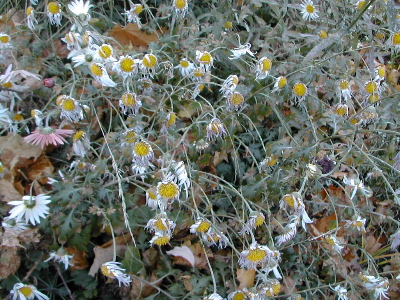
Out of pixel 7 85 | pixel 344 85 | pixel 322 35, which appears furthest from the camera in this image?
pixel 322 35

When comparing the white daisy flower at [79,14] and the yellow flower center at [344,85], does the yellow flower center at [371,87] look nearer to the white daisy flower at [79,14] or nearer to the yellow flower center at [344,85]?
the yellow flower center at [344,85]

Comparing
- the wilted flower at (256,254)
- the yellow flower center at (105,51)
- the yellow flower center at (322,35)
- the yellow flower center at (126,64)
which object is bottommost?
the wilted flower at (256,254)

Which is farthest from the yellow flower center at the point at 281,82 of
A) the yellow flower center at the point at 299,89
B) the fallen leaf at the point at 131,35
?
the fallen leaf at the point at 131,35

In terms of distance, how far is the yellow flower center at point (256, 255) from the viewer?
154 centimetres

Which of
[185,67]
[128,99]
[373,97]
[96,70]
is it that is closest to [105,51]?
[96,70]

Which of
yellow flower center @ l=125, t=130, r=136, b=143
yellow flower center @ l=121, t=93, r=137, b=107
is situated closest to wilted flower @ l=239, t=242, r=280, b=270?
yellow flower center @ l=125, t=130, r=136, b=143

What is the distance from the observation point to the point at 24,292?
1532 mm

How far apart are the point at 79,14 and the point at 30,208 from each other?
0.97 m

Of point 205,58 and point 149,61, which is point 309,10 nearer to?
point 205,58

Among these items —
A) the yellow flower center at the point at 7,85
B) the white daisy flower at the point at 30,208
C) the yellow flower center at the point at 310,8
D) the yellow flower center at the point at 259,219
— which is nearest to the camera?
the white daisy flower at the point at 30,208

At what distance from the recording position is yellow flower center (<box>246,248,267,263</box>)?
1.54 meters

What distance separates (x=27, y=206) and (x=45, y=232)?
0.16m

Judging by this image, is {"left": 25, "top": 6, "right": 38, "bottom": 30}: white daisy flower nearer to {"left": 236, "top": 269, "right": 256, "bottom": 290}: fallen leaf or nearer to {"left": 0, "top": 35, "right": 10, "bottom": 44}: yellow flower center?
{"left": 0, "top": 35, "right": 10, "bottom": 44}: yellow flower center

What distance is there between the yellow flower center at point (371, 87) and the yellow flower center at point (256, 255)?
111cm
